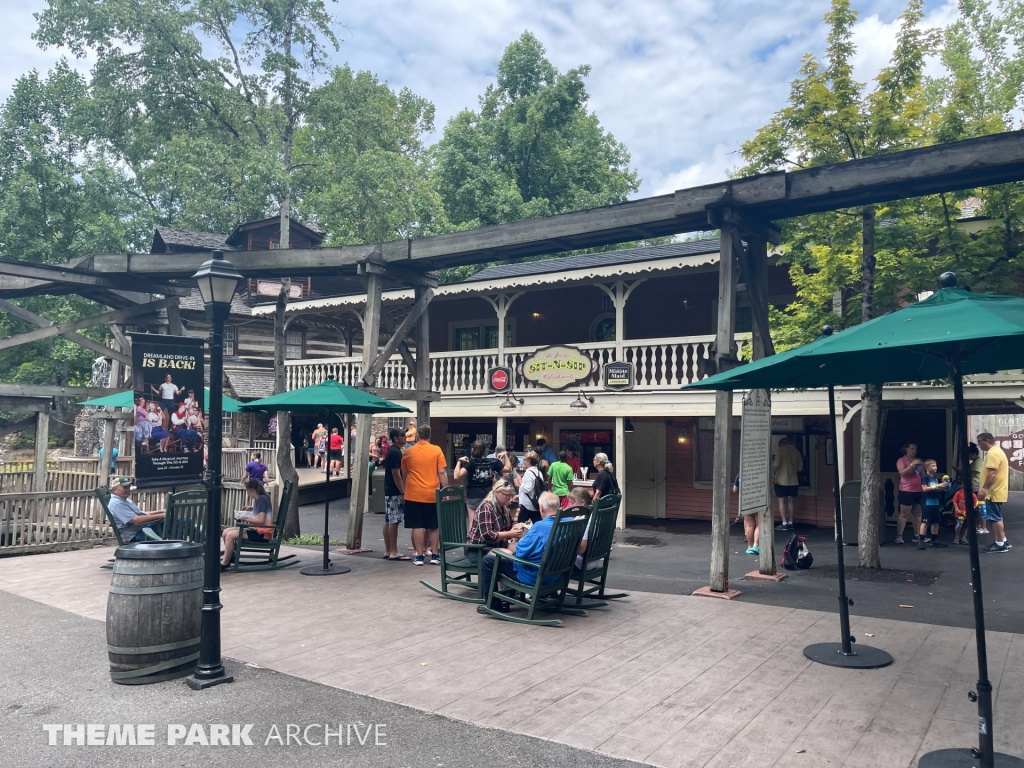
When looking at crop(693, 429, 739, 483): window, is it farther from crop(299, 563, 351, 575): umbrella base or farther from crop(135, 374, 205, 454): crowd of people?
crop(135, 374, 205, 454): crowd of people

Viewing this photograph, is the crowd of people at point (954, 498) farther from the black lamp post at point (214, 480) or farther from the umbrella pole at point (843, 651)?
the black lamp post at point (214, 480)

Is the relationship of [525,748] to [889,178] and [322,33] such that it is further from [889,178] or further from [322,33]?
[322,33]

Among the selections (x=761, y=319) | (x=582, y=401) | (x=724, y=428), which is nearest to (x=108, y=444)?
(x=582, y=401)

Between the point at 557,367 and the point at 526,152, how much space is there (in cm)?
2292

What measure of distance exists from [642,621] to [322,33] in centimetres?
2482

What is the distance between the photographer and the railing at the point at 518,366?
14820 millimetres

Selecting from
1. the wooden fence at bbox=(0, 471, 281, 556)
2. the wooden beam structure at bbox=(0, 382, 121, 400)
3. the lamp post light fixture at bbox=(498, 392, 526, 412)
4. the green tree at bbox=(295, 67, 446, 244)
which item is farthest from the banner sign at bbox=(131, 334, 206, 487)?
the green tree at bbox=(295, 67, 446, 244)

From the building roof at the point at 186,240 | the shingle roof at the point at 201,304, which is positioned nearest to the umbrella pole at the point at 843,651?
the shingle roof at the point at 201,304

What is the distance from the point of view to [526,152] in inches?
1432

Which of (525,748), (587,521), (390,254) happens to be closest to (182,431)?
(390,254)

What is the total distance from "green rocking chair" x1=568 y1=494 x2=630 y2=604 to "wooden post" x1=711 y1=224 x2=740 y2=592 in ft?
3.58

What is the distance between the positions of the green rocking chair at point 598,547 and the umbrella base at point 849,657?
83.7 inches

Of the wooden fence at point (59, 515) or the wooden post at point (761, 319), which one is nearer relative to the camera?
the wooden post at point (761, 319)

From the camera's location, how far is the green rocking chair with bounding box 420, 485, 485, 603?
25.1ft
